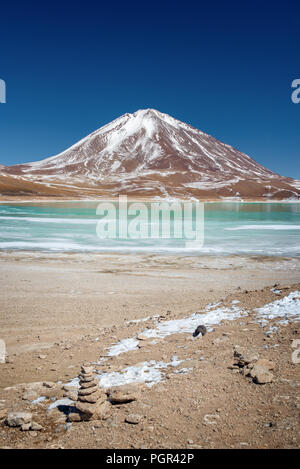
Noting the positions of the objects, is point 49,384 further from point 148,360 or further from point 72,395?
point 148,360

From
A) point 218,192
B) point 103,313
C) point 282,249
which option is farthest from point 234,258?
point 218,192

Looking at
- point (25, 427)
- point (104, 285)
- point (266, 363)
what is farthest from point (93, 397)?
point (104, 285)

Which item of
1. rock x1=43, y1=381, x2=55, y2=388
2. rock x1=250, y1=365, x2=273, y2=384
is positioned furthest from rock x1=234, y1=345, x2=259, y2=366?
rock x1=43, y1=381, x2=55, y2=388

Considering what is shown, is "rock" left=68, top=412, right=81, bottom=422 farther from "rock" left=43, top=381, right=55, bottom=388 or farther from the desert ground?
"rock" left=43, top=381, right=55, bottom=388

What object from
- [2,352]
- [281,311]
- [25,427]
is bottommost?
[2,352]

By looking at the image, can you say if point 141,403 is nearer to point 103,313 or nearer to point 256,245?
point 103,313

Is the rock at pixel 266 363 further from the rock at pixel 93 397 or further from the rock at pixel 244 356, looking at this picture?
the rock at pixel 93 397

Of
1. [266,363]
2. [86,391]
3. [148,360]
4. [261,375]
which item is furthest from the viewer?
[148,360]

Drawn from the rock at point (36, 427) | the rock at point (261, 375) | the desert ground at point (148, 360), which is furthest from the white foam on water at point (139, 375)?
the rock at point (261, 375)

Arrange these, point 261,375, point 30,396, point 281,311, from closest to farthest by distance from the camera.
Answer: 1. point 261,375
2. point 30,396
3. point 281,311
